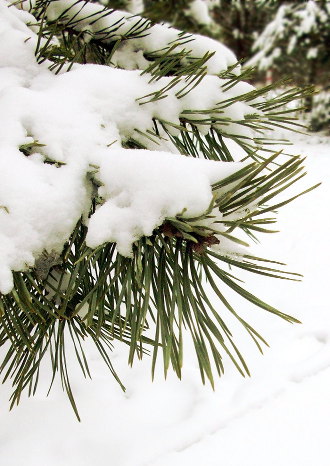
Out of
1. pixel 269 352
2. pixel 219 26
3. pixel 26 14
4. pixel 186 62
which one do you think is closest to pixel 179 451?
pixel 269 352

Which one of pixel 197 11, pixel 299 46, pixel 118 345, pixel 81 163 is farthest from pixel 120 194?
pixel 299 46

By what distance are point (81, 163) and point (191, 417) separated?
99cm

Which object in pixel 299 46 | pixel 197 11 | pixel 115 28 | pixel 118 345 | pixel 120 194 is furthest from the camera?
pixel 299 46

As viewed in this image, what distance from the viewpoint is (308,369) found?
148 cm

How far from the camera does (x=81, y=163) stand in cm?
63

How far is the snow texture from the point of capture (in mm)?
553

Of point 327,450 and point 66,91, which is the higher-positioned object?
point 66,91

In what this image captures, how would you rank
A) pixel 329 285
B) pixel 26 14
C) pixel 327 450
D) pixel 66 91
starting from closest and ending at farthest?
pixel 66 91, pixel 26 14, pixel 327 450, pixel 329 285

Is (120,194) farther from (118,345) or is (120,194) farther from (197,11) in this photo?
(197,11)

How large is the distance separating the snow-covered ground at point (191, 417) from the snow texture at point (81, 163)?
82 cm

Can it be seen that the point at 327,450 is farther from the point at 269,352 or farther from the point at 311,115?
the point at 311,115

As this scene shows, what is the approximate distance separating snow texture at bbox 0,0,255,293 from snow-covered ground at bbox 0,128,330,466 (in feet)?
2.70

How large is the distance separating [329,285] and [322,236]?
25.8 inches

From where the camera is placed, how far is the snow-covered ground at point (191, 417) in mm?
1167
